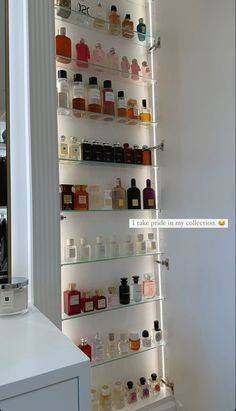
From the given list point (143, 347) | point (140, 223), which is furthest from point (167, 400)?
point (140, 223)

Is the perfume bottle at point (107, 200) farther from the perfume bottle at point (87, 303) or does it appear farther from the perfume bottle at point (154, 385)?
the perfume bottle at point (154, 385)

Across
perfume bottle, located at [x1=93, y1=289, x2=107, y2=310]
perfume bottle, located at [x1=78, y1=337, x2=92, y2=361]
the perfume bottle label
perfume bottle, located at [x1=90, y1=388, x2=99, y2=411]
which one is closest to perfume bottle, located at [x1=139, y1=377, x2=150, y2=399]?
perfume bottle, located at [x1=90, y1=388, x2=99, y2=411]

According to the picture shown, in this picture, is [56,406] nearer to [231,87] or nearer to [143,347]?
[143,347]

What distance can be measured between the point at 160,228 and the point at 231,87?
31.3 inches

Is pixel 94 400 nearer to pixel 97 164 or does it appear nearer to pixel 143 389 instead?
pixel 143 389

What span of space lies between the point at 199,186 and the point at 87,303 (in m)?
0.77

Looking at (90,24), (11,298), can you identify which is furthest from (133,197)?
(90,24)

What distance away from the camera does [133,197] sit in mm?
1582

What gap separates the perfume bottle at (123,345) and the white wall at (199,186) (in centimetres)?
24

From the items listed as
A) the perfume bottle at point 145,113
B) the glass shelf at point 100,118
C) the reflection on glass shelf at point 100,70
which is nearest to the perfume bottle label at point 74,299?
the glass shelf at point 100,118

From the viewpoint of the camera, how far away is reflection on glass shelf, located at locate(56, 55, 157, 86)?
1458 millimetres

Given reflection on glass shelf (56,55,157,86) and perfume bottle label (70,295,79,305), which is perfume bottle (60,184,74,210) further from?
reflection on glass shelf (56,55,157,86)

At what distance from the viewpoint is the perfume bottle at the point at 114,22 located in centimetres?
157

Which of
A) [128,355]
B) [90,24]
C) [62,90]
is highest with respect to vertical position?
[90,24]
